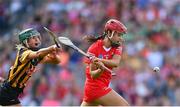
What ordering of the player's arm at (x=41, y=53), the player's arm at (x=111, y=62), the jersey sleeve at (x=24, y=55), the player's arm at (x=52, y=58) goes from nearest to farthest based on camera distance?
the player's arm at (x=41, y=53)
the jersey sleeve at (x=24, y=55)
the player's arm at (x=111, y=62)
the player's arm at (x=52, y=58)

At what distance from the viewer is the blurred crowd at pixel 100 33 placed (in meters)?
17.3

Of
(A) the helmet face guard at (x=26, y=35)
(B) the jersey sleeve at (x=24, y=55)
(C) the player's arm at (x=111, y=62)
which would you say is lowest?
(C) the player's arm at (x=111, y=62)

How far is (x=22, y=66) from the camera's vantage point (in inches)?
452

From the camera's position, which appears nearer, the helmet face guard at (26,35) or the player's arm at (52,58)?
the helmet face guard at (26,35)

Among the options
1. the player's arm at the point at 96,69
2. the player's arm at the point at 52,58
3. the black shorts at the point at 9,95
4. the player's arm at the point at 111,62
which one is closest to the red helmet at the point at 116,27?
the player's arm at the point at 111,62

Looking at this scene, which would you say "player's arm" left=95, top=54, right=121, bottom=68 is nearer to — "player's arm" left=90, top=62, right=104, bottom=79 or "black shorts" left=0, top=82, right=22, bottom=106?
"player's arm" left=90, top=62, right=104, bottom=79

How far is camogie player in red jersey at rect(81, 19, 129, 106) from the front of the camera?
11.6 metres

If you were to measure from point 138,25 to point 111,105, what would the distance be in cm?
752

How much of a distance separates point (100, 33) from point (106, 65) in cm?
739

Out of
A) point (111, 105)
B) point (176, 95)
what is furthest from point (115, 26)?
point (176, 95)

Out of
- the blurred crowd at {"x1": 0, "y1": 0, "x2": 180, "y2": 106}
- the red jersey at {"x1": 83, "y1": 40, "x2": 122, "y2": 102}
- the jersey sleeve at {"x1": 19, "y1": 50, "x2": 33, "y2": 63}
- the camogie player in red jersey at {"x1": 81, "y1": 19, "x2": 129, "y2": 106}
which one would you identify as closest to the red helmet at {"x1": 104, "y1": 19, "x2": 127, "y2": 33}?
the camogie player in red jersey at {"x1": 81, "y1": 19, "x2": 129, "y2": 106}

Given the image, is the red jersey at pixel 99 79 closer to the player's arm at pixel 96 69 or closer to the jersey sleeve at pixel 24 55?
the player's arm at pixel 96 69

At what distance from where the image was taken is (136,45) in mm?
18391

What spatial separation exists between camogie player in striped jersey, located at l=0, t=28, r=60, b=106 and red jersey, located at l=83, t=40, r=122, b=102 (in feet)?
1.83
